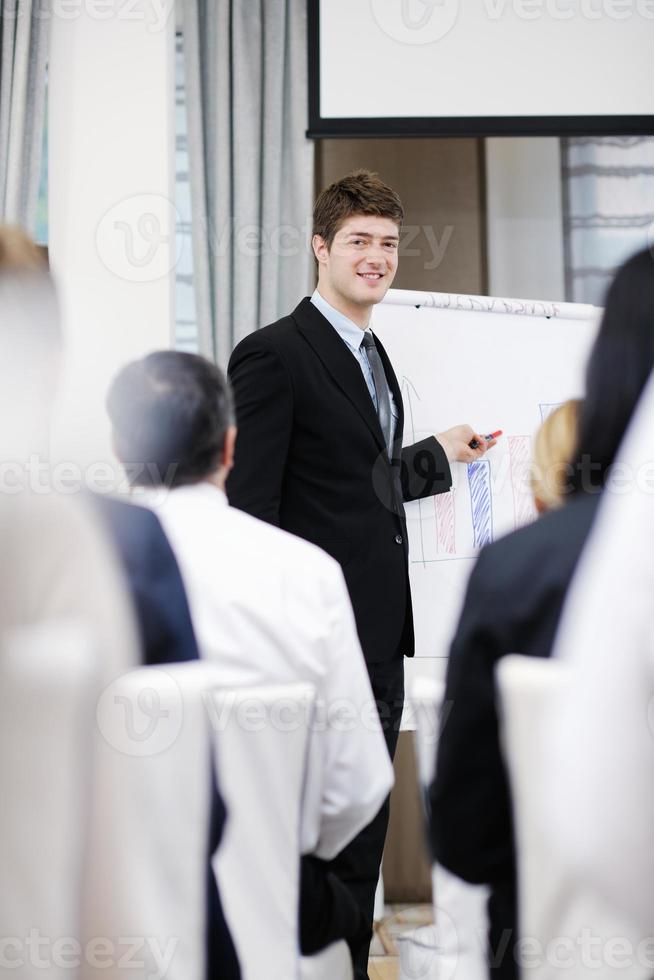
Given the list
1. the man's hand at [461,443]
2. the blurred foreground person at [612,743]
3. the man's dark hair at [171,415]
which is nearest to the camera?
the blurred foreground person at [612,743]

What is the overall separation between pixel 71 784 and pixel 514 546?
0.47m

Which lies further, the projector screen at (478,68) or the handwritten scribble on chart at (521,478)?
the projector screen at (478,68)

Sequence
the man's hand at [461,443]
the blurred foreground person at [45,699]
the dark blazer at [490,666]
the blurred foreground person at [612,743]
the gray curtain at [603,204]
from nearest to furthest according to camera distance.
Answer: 1. the blurred foreground person at [612,743]
2. the blurred foreground person at [45,699]
3. the dark blazer at [490,666]
4. the man's hand at [461,443]
5. the gray curtain at [603,204]

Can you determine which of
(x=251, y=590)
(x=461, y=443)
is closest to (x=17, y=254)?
(x=251, y=590)

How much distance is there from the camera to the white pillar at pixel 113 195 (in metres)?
2.72

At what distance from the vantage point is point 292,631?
1.29 m

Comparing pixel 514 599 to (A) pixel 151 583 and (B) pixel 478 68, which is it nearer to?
(A) pixel 151 583

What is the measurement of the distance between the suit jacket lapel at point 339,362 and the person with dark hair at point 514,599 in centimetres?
114

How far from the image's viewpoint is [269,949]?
116cm

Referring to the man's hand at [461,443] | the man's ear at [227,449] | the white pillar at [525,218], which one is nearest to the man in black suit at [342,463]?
the man's hand at [461,443]

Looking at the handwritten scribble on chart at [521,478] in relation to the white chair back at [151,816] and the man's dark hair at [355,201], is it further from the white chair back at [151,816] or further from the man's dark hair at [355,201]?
the white chair back at [151,816]

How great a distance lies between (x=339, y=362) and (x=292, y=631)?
1023 millimetres

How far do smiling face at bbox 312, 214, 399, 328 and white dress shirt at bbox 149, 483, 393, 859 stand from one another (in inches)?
40.6

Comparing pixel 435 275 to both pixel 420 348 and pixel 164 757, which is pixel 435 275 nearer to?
pixel 420 348
